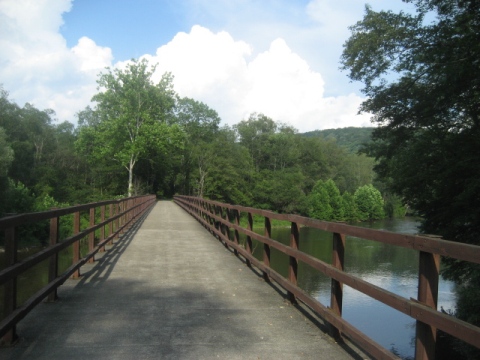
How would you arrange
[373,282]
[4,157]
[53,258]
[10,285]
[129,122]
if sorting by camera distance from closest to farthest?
1. [10,285]
2. [53,258]
3. [373,282]
4. [4,157]
5. [129,122]

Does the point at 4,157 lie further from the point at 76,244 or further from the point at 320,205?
the point at 320,205

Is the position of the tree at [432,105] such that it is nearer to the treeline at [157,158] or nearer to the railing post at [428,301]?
the railing post at [428,301]

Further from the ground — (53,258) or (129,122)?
(129,122)

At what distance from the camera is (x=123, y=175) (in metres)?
57.0

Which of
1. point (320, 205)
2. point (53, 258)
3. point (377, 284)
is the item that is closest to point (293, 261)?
point (53, 258)

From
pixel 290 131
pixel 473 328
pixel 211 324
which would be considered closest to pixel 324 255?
pixel 211 324

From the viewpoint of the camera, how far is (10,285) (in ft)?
12.0

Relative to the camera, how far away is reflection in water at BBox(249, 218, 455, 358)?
15.0m

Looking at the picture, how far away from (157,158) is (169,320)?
52533 millimetres

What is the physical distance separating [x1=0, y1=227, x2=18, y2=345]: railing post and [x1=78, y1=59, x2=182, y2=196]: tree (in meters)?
43.1

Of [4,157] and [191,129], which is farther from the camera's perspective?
[191,129]

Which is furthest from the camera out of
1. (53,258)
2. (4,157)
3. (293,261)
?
(4,157)

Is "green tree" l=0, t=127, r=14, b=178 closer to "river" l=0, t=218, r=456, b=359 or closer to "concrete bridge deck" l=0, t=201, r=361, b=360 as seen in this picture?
"river" l=0, t=218, r=456, b=359

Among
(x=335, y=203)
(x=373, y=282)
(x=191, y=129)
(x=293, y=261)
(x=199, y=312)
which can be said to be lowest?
(x=373, y=282)
